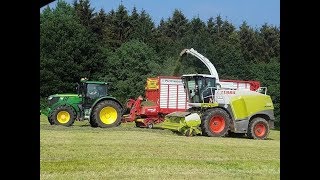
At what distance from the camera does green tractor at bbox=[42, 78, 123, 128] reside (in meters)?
11.2

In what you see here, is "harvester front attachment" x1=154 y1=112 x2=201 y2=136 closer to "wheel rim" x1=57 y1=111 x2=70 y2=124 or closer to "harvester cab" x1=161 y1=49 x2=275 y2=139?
"harvester cab" x1=161 y1=49 x2=275 y2=139

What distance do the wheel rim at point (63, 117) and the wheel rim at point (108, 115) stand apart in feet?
3.06

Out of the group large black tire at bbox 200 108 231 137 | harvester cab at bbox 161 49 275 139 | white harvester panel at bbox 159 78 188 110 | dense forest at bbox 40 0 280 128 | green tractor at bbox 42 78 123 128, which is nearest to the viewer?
large black tire at bbox 200 108 231 137

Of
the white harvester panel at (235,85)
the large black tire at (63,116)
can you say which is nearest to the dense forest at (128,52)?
the white harvester panel at (235,85)

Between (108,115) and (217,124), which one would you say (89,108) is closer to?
(108,115)

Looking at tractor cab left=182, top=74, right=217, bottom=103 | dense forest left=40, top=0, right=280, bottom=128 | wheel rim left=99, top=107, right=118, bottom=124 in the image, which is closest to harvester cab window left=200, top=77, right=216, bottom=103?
tractor cab left=182, top=74, right=217, bottom=103

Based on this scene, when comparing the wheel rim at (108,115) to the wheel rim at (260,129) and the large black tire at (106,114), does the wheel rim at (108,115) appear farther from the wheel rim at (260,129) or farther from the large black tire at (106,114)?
the wheel rim at (260,129)

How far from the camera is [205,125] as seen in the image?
1010cm

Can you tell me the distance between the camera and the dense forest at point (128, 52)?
21406 millimetres

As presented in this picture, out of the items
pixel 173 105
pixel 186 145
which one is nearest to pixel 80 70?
pixel 173 105

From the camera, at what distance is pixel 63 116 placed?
38.0ft

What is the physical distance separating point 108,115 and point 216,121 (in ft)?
9.13

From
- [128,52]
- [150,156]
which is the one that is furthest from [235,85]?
[128,52]
